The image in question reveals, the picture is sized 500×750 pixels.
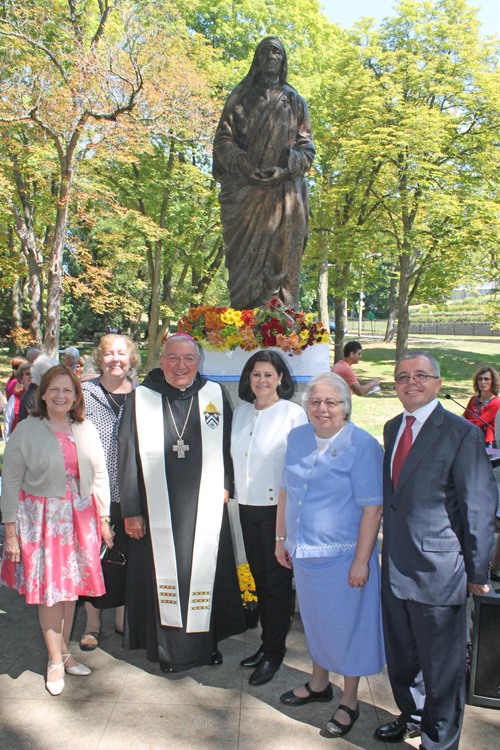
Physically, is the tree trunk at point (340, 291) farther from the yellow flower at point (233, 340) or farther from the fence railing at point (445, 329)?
the fence railing at point (445, 329)

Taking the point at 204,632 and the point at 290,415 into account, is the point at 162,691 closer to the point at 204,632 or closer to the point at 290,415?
the point at 204,632

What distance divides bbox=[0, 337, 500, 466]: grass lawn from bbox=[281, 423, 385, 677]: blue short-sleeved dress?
8.10 metres

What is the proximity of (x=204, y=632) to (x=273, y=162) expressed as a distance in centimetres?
362

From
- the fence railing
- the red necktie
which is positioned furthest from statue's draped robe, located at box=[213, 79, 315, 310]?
the fence railing

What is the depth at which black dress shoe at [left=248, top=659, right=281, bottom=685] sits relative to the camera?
3426 millimetres

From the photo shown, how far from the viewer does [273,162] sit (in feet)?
16.1

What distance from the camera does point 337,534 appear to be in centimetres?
299

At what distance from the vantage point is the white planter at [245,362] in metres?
4.45

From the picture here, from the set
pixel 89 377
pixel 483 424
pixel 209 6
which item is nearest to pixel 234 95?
pixel 89 377

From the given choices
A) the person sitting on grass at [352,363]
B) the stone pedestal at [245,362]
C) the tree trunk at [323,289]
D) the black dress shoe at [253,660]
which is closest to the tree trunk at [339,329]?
the tree trunk at [323,289]

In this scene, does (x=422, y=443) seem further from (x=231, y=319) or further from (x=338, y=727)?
(x=231, y=319)

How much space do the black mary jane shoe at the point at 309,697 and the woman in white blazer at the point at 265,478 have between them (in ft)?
0.73

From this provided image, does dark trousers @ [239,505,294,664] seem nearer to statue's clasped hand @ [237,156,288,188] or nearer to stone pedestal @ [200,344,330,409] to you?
stone pedestal @ [200,344,330,409]

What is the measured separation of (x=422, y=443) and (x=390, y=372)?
59.4 feet
